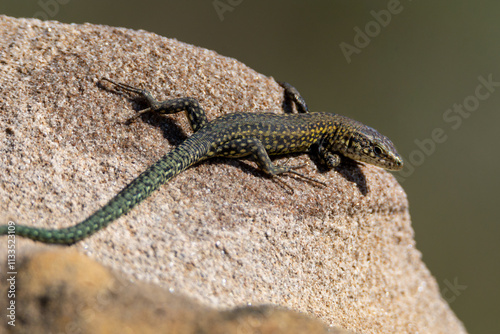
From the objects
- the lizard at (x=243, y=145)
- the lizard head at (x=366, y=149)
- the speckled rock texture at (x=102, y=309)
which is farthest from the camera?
the lizard head at (x=366, y=149)

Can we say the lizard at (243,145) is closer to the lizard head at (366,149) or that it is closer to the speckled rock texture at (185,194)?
the lizard head at (366,149)

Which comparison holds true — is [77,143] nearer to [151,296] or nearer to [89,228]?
[89,228]

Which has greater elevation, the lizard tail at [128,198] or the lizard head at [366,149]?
the lizard head at [366,149]

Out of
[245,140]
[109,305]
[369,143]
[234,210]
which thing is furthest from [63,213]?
[369,143]

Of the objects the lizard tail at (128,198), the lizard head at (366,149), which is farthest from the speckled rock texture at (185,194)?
the lizard head at (366,149)

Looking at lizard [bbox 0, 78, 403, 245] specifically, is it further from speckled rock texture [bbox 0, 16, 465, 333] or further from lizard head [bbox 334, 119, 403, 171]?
speckled rock texture [bbox 0, 16, 465, 333]

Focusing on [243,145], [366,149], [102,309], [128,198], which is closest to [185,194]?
Answer: [128,198]
